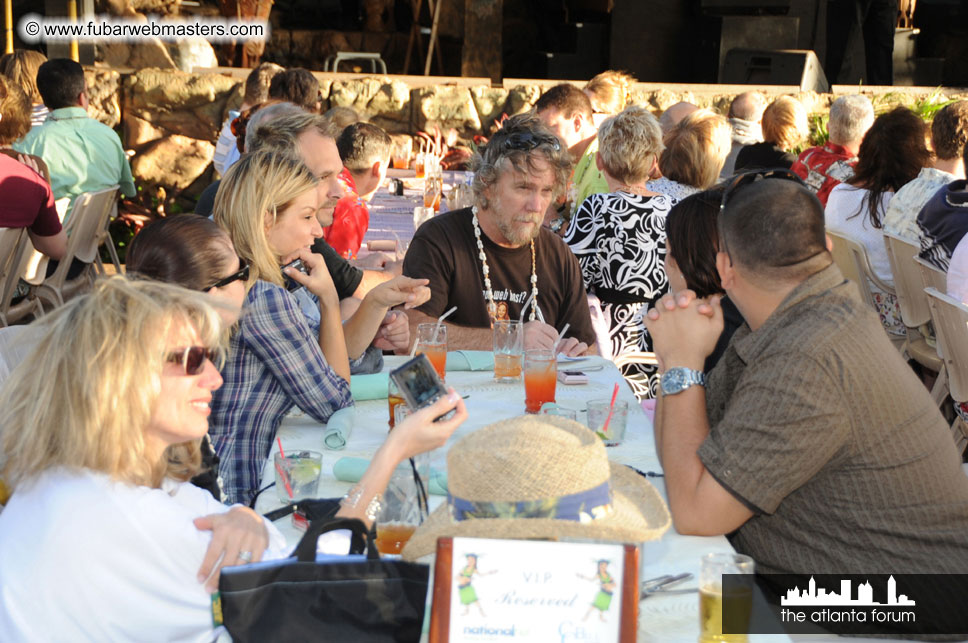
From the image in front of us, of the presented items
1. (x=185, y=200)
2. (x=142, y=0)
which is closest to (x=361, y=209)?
(x=185, y=200)

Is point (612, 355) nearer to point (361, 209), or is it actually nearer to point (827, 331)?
point (361, 209)

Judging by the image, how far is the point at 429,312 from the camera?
135 inches

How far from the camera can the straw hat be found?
133 centimetres

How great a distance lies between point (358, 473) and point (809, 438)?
89 cm

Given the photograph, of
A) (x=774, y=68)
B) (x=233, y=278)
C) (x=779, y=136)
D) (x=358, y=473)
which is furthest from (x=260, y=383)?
(x=774, y=68)

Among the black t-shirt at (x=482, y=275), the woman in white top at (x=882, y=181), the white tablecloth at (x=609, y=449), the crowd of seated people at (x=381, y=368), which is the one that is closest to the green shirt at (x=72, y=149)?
the crowd of seated people at (x=381, y=368)

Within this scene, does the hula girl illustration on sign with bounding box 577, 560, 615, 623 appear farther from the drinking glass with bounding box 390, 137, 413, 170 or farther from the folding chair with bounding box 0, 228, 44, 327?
the drinking glass with bounding box 390, 137, 413, 170

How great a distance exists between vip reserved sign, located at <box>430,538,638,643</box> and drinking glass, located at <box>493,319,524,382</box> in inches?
61.1

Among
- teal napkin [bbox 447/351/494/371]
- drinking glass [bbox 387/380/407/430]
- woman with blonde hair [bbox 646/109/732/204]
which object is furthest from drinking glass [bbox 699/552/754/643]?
woman with blonde hair [bbox 646/109/732/204]

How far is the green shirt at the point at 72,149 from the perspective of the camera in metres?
5.95

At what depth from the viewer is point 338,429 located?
7.58 ft

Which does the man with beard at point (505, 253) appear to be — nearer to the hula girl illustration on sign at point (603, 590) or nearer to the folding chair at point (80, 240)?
the hula girl illustration on sign at point (603, 590)

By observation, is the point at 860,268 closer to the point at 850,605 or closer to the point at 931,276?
the point at 931,276

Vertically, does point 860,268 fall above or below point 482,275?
below
